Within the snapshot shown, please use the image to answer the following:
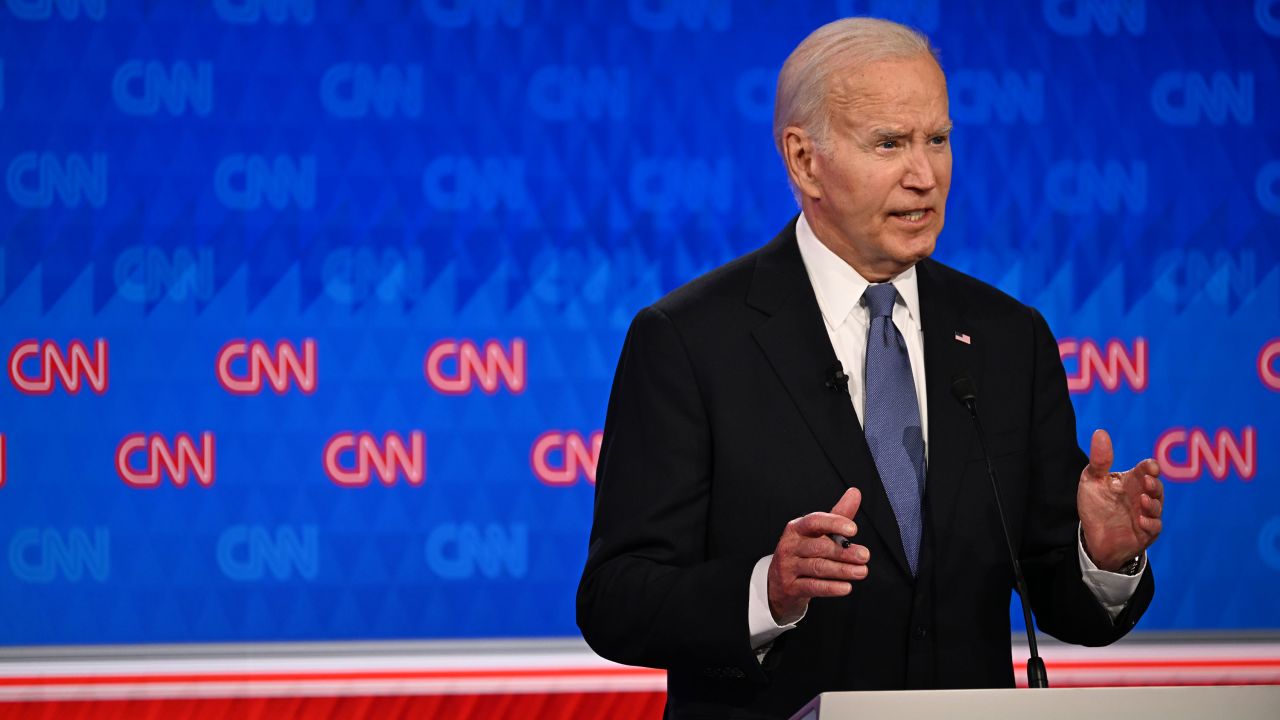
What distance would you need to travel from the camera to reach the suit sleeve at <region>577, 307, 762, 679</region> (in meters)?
1.63

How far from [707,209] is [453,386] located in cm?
66

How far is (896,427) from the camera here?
1.80m

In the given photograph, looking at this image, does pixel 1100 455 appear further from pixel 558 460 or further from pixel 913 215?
pixel 558 460

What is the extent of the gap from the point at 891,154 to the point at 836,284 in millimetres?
181

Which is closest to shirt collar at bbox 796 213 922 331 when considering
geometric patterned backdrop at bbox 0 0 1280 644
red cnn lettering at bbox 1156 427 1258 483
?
geometric patterned backdrop at bbox 0 0 1280 644

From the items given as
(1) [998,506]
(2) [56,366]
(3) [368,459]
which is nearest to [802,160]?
(1) [998,506]

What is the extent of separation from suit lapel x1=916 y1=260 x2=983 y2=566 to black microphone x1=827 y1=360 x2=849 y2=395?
12 cm

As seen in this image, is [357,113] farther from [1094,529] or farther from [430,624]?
[1094,529]

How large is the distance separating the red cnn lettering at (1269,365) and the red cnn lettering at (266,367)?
6.69ft

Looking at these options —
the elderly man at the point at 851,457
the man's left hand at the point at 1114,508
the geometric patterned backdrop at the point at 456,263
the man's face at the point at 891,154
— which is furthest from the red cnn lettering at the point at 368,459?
the man's left hand at the point at 1114,508

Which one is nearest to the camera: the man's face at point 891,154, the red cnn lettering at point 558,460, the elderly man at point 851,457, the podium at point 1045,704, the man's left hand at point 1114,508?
the podium at point 1045,704

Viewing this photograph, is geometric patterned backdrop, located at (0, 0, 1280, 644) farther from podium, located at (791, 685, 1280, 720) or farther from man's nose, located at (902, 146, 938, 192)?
podium, located at (791, 685, 1280, 720)

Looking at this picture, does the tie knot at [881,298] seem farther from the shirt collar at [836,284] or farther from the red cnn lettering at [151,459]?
the red cnn lettering at [151,459]

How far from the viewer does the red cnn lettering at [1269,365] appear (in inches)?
125
